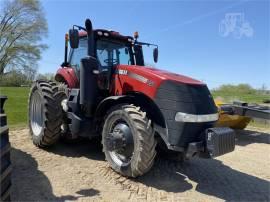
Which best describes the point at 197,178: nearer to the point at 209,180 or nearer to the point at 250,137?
the point at 209,180

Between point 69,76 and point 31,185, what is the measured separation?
2.58 meters

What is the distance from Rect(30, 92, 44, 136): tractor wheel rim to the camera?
637 cm

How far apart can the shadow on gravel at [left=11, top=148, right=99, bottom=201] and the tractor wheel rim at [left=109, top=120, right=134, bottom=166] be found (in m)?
0.77

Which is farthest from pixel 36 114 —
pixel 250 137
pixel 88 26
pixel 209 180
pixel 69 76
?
pixel 250 137

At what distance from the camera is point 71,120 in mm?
5578

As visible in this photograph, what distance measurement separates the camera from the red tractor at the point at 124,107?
443 centimetres

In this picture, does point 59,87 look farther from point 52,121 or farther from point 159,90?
point 159,90

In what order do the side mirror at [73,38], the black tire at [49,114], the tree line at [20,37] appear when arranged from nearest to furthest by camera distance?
1. the side mirror at [73,38]
2. the black tire at [49,114]
3. the tree line at [20,37]

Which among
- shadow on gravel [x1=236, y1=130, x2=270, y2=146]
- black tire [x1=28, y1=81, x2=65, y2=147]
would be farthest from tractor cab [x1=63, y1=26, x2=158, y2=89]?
shadow on gravel [x1=236, y1=130, x2=270, y2=146]

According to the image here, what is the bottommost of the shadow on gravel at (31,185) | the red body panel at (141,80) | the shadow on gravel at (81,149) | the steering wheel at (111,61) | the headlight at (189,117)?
the shadow on gravel at (31,185)

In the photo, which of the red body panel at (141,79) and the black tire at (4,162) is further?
the red body panel at (141,79)

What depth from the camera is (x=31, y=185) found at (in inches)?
167

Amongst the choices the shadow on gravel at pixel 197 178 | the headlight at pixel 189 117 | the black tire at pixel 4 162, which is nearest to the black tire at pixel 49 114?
the shadow on gravel at pixel 197 178

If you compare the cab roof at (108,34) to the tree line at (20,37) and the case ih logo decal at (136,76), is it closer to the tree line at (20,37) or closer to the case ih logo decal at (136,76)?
the case ih logo decal at (136,76)
